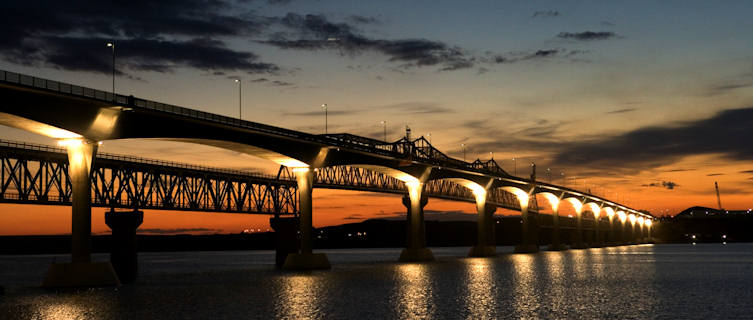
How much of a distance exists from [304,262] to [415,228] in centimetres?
3017

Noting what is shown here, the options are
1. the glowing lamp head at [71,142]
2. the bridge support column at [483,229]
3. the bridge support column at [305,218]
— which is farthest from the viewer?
the bridge support column at [483,229]

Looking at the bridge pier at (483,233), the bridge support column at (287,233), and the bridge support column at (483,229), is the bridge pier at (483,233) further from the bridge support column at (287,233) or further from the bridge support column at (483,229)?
the bridge support column at (287,233)

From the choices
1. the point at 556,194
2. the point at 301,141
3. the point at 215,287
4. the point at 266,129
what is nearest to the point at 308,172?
the point at 301,141

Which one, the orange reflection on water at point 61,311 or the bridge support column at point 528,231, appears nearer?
the orange reflection on water at point 61,311

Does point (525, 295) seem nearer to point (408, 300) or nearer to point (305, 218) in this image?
point (408, 300)

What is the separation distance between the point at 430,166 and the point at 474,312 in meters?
78.5

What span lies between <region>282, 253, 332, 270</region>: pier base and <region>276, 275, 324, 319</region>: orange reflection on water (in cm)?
2092

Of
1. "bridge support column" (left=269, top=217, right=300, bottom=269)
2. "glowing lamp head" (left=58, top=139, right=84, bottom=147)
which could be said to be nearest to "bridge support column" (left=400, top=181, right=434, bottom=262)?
"bridge support column" (left=269, top=217, right=300, bottom=269)

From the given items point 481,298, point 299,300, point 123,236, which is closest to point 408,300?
point 481,298

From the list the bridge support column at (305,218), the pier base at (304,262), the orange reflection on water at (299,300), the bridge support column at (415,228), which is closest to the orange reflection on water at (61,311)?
the orange reflection on water at (299,300)

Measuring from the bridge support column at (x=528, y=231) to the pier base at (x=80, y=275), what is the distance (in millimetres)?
117247

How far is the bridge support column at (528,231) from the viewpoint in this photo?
167 m

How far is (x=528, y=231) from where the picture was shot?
550 feet

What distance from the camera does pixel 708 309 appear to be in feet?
133
